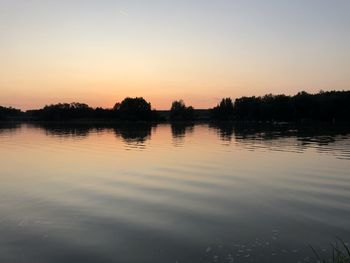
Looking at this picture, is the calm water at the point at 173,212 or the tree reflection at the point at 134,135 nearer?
the calm water at the point at 173,212

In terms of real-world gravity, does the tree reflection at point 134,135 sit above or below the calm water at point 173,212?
below

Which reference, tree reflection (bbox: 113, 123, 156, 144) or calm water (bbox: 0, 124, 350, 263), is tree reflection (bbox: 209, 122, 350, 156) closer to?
tree reflection (bbox: 113, 123, 156, 144)

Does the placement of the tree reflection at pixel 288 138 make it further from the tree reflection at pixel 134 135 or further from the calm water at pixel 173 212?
the calm water at pixel 173 212

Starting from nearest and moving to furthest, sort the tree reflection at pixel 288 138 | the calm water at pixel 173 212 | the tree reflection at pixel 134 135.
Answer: the calm water at pixel 173 212, the tree reflection at pixel 288 138, the tree reflection at pixel 134 135

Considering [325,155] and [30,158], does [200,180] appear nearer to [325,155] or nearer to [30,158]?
[325,155]

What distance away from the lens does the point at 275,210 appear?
16.8 meters

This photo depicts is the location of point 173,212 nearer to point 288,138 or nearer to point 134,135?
point 288,138

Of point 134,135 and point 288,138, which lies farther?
point 134,135

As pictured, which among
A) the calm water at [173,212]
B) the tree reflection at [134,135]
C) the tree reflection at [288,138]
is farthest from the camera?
the tree reflection at [134,135]

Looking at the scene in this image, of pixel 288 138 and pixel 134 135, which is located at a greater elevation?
pixel 288 138

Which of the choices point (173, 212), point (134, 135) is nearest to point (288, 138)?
point (134, 135)

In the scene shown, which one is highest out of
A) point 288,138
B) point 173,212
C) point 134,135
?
point 173,212

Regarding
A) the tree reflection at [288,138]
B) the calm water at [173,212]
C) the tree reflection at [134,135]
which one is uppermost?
the calm water at [173,212]

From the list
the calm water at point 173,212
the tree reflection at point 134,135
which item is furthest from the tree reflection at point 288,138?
the calm water at point 173,212
